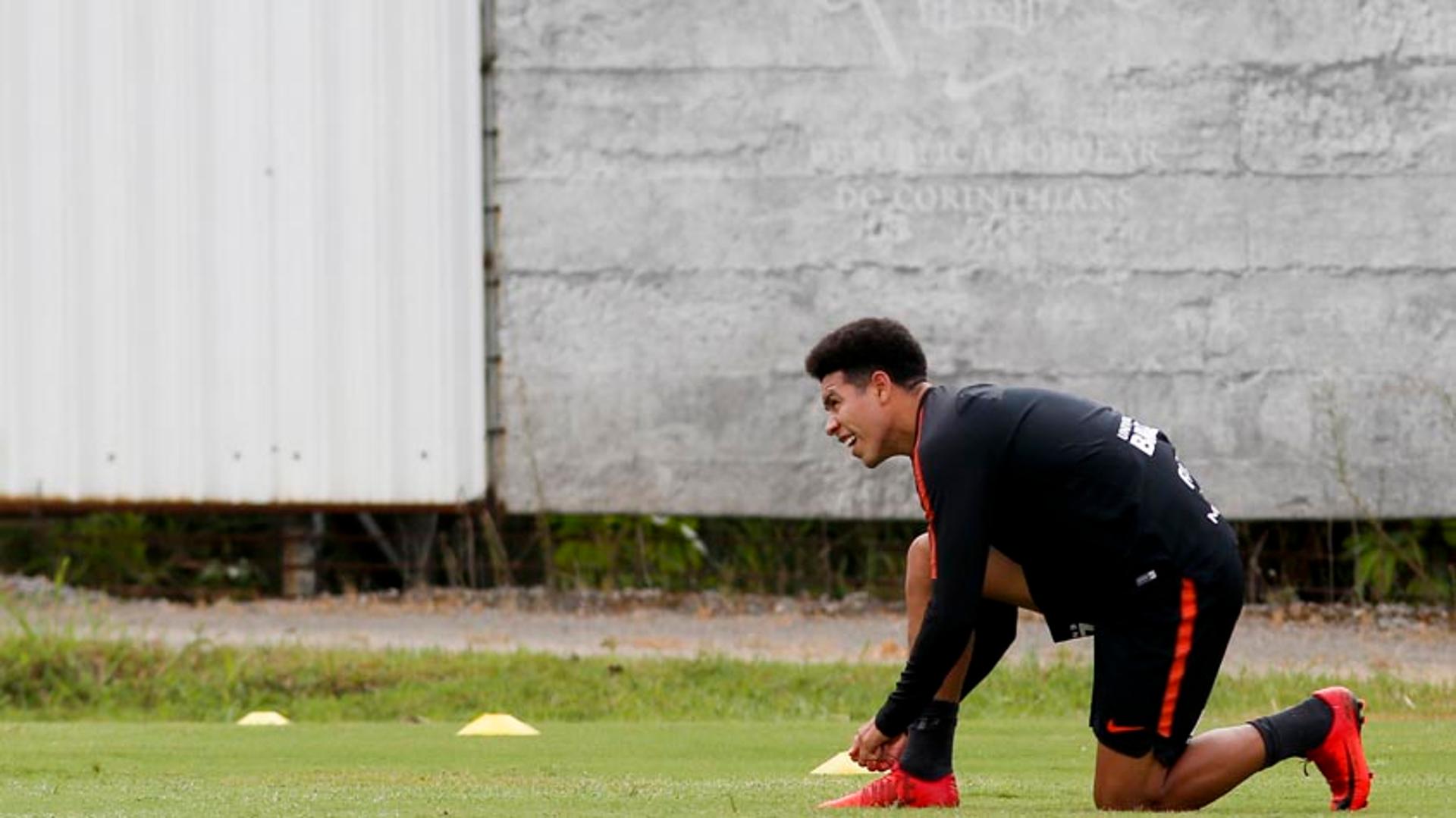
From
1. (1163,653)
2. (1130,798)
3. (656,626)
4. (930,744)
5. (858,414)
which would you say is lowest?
(656,626)

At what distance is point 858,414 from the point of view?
6867 mm

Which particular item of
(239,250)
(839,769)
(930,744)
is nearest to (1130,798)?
(930,744)

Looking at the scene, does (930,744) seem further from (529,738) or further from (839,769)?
(529,738)

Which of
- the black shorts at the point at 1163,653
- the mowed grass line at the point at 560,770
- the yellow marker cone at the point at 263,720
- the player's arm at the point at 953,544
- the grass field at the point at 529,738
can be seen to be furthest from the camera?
the yellow marker cone at the point at 263,720

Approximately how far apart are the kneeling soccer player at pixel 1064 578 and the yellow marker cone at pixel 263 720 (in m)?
5.97

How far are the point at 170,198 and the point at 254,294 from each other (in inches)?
32.0

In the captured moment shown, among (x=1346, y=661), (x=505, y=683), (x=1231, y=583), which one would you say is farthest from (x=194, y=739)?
(x=1346, y=661)

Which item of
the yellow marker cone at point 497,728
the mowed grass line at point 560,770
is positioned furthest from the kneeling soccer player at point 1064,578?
the yellow marker cone at point 497,728

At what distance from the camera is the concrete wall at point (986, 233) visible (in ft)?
55.2

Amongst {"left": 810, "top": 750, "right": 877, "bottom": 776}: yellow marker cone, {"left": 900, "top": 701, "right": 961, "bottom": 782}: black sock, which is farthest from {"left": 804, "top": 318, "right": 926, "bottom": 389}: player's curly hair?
{"left": 810, "top": 750, "right": 877, "bottom": 776}: yellow marker cone

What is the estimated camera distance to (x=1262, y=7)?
16953 millimetres

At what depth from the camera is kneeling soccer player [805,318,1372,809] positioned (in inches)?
265

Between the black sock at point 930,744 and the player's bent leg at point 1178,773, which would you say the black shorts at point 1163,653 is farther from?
the black sock at point 930,744

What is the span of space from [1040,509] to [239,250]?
10.8m
